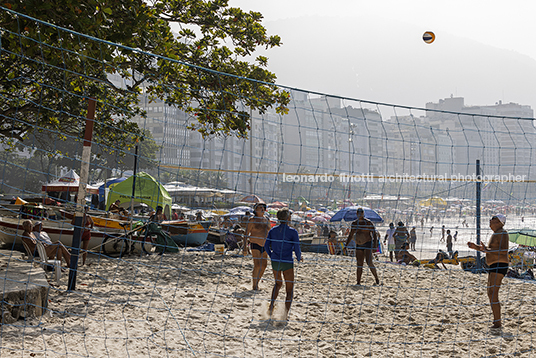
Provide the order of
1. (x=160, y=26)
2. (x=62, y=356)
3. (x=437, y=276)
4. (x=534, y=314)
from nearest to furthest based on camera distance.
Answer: (x=62, y=356) → (x=534, y=314) → (x=160, y=26) → (x=437, y=276)

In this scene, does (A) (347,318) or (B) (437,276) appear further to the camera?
(B) (437,276)

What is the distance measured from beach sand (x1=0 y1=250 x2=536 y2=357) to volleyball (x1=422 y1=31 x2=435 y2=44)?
4.41 m

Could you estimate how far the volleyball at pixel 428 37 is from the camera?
8086mm

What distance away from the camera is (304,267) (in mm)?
9055

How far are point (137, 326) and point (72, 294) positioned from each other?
145 cm

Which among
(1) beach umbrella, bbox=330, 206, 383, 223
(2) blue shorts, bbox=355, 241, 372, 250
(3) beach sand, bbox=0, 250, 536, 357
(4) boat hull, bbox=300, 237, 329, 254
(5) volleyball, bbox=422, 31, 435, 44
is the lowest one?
(4) boat hull, bbox=300, 237, 329, 254

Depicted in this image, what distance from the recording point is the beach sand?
3934 mm

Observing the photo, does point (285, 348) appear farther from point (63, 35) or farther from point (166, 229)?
point (166, 229)

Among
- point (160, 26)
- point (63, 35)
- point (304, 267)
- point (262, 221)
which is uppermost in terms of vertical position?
point (160, 26)

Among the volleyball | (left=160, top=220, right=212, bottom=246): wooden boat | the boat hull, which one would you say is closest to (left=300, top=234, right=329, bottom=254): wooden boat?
the boat hull

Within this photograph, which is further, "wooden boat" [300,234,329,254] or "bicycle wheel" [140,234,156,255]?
"wooden boat" [300,234,329,254]

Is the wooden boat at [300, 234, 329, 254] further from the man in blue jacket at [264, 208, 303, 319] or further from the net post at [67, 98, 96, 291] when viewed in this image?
the net post at [67, 98, 96, 291]

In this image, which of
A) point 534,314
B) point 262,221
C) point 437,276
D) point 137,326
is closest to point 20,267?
point 137,326

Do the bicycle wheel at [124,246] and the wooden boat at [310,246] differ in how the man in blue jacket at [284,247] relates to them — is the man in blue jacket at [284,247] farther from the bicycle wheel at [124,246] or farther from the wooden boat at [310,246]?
the wooden boat at [310,246]
